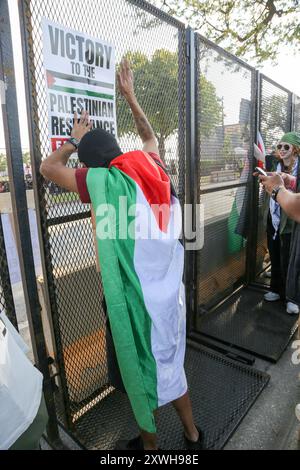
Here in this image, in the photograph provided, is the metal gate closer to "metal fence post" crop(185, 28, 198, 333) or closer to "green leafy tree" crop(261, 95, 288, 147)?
"metal fence post" crop(185, 28, 198, 333)

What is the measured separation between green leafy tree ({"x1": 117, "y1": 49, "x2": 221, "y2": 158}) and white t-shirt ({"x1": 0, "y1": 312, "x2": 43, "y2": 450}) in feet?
4.81

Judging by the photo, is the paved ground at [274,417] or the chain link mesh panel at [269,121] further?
the chain link mesh panel at [269,121]

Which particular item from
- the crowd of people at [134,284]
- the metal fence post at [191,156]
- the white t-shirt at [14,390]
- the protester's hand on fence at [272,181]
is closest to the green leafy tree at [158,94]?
the metal fence post at [191,156]

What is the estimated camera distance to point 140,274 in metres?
1.64

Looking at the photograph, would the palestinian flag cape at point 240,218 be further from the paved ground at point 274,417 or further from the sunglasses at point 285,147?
the paved ground at point 274,417

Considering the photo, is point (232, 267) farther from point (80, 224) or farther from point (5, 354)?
point (5, 354)

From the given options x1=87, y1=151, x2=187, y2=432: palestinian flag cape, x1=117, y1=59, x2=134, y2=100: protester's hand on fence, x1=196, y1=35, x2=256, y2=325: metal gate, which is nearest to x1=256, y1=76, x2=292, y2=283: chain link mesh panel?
x1=196, y1=35, x2=256, y2=325: metal gate

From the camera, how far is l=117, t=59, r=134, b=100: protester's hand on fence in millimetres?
2025

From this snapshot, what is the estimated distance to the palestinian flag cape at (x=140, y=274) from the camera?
5.11 ft

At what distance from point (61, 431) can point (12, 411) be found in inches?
45.5

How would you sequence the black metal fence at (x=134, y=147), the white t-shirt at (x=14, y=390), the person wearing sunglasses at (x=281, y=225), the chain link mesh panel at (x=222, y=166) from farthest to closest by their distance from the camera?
the person wearing sunglasses at (x=281, y=225) → the chain link mesh panel at (x=222, y=166) → the black metal fence at (x=134, y=147) → the white t-shirt at (x=14, y=390)

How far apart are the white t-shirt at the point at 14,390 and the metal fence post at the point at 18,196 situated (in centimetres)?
38

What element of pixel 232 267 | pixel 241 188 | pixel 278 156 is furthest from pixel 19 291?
pixel 278 156

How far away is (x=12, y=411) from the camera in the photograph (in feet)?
4.23
